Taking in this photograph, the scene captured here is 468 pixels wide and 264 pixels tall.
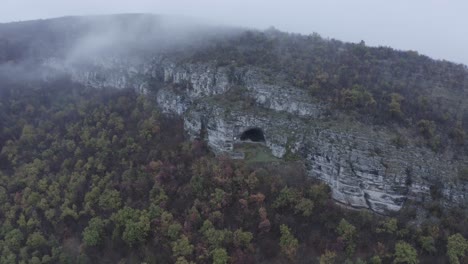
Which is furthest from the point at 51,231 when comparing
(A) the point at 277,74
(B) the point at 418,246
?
(B) the point at 418,246

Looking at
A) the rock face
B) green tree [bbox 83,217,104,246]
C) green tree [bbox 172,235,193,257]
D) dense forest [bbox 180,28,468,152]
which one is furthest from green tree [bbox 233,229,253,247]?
dense forest [bbox 180,28,468,152]

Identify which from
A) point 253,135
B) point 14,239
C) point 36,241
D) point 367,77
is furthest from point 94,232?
point 367,77

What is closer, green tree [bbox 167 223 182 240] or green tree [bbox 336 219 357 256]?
green tree [bbox 336 219 357 256]

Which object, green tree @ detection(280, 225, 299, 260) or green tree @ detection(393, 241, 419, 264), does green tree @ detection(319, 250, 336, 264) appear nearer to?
green tree @ detection(280, 225, 299, 260)

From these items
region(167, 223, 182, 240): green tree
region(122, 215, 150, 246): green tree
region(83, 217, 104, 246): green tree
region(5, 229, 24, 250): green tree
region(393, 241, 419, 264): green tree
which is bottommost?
region(5, 229, 24, 250): green tree

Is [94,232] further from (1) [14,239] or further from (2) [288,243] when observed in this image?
(2) [288,243]

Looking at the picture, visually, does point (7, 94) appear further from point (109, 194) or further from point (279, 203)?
point (279, 203)

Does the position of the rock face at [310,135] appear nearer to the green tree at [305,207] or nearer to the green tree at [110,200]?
the green tree at [305,207]
